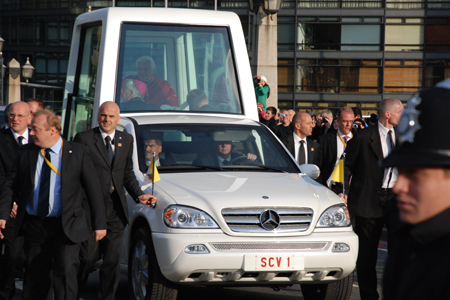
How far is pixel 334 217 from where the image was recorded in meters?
6.48

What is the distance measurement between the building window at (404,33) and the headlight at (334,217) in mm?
32868

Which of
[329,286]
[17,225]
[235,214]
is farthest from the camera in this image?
[329,286]

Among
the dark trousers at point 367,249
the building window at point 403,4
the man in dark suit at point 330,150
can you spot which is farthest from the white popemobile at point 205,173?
the building window at point 403,4

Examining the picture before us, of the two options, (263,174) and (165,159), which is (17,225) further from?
(263,174)

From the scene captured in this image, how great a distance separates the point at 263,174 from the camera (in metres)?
7.13

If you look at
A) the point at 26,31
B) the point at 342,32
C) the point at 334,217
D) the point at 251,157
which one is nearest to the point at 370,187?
the point at 334,217

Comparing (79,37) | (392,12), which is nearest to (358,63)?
(392,12)

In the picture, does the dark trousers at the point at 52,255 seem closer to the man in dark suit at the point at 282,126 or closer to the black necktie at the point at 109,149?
the black necktie at the point at 109,149

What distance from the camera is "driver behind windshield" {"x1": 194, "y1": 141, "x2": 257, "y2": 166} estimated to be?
735cm

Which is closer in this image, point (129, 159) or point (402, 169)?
point (402, 169)

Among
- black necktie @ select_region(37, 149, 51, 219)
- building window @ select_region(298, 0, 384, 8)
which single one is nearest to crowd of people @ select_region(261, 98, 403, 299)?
black necktie @ select_region(37, 149, 51, 219)

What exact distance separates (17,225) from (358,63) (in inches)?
1340

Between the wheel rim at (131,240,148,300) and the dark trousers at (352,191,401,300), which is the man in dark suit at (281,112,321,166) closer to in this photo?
the dark trousers at (352,191,401,300)

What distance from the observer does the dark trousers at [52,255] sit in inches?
226
